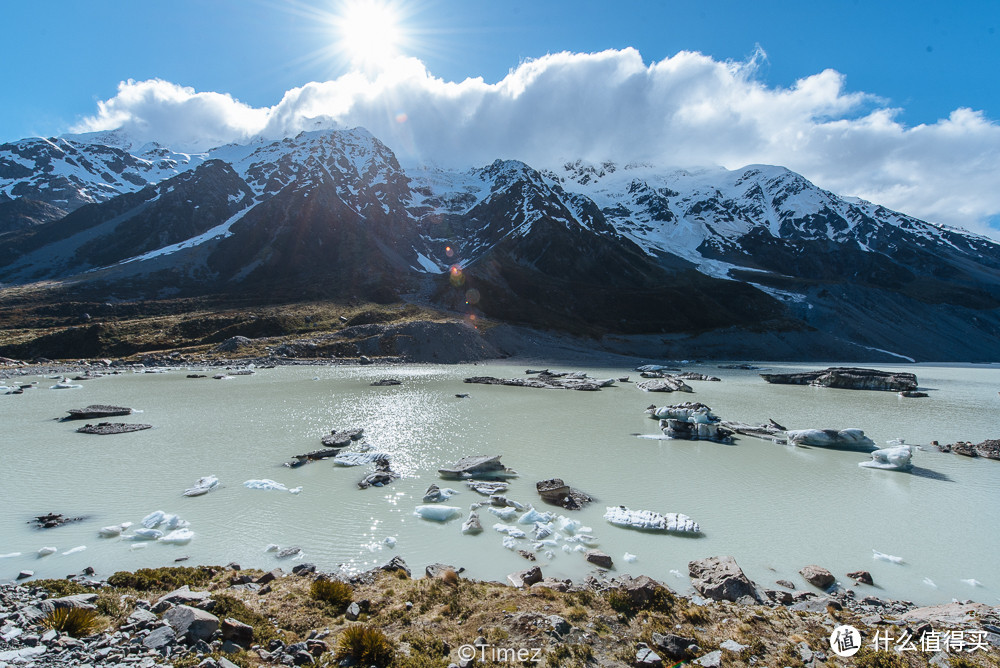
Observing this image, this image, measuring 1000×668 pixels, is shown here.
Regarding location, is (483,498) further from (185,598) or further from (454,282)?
(454,282)

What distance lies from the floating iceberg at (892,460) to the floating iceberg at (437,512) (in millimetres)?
22321

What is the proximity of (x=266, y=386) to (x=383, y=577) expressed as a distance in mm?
45389

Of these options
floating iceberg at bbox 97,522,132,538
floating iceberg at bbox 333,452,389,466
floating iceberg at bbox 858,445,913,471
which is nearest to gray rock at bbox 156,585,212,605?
floating iceberg at bbox 97,522,132,538

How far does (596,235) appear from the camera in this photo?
630ft

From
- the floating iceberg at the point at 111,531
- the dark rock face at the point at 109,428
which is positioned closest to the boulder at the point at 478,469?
the floating iceberg at the point at 111,531

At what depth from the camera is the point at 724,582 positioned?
35.4 feet

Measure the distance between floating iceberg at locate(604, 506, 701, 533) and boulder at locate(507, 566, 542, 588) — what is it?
16.4 ft

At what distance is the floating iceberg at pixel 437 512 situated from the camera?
15.5m

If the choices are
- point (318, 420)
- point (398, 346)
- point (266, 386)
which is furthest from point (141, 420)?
point (398, 346)

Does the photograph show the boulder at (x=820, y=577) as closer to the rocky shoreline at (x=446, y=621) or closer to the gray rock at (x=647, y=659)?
the rocky shoreline at (x=446, y=621)

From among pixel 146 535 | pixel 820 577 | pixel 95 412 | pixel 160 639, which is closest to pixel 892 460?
pixel 820 577

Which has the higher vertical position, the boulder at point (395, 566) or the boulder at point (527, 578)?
the boulder at point (527, 578)

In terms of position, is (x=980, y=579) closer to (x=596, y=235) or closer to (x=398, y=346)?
(x=398, y=346)

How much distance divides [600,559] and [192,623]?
950cm
